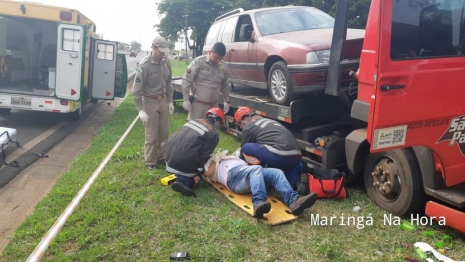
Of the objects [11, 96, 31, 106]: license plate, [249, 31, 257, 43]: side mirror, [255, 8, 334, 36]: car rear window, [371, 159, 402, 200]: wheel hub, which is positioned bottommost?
[371, 159, 402, 200]: wheel hub

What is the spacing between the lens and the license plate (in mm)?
8812

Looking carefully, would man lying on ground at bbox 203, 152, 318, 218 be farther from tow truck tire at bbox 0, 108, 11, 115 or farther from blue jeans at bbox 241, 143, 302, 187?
tow truck tire at bbox 0, 108, 11, 115

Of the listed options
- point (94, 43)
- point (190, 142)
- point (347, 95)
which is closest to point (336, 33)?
point (347, 95)

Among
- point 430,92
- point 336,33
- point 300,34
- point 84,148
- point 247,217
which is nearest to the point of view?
point 430,92

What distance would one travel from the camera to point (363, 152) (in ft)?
15.8

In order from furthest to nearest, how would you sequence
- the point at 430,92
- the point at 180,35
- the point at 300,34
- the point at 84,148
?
1. the point at 180,35
2. the point at 84,148
3. the point at 300,34
4. the point at 430,92

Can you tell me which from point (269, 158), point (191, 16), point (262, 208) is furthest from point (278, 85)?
point (191, 16)

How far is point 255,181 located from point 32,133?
238 inches

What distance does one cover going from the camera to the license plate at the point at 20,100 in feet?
28.9

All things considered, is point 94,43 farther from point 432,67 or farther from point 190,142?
point 432,67

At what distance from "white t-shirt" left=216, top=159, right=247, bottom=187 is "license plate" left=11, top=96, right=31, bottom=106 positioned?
5.68 meters

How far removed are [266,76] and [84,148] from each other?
3.81 m

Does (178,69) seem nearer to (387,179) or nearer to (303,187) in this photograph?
(303,187)

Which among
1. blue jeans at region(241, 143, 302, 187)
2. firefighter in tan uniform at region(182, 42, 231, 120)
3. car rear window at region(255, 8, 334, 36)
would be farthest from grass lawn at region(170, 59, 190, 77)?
blue jeans at region(241, 143, 302, 187)
